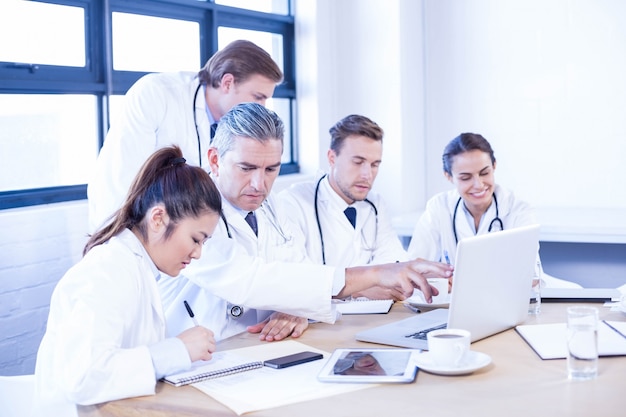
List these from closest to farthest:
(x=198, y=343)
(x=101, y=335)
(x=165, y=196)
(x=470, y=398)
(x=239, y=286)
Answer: (x=470, y=398), (x=101, y=335), (x=198, y=343), (x=165, y=196), (x=239, y=286)

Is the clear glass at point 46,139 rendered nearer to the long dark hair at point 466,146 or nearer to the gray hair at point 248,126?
the gray hair at point 248,126

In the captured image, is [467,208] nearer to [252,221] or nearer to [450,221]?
[450,221]

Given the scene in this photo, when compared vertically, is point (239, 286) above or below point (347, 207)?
below

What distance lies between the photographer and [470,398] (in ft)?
4.50

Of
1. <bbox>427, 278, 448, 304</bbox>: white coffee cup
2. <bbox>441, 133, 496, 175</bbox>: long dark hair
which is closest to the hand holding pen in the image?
<bbox>427, 278, 448, 304</bbox>: white coffee cup

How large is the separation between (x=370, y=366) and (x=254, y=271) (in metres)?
0.51

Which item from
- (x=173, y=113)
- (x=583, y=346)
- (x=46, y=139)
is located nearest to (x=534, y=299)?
(x=583, y=346)

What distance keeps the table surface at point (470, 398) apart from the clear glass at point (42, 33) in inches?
75.0

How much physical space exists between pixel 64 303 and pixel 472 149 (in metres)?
2.04

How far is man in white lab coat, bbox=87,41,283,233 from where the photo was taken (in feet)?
8.96

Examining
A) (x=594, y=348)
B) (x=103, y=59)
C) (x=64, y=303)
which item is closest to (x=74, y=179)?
(x=103, y=59)

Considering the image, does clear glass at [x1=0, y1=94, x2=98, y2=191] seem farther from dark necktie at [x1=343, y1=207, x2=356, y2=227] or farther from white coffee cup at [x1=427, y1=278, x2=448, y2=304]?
white coffee cup at [x1=427, y1=278, x2=448, y2=304]

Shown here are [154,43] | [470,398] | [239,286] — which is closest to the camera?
[470,398]

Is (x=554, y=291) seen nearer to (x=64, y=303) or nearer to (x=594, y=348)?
(x=594, y=348)
